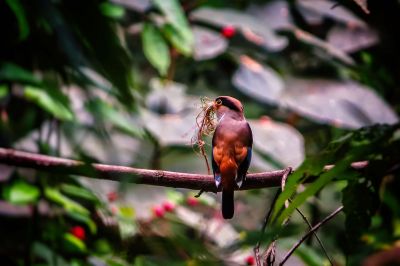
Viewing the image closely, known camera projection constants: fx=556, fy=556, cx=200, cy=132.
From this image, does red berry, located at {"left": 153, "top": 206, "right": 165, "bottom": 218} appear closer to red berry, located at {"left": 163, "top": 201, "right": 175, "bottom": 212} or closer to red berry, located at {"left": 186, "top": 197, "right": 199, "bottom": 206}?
red berry, located at {"left": 163, "top": 201, "right": 175, "bottom": 212}

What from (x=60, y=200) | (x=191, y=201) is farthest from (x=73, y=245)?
(x=191, y=201)

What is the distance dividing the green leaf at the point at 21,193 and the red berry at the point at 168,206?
0.31 m

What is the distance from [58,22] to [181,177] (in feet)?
0.86

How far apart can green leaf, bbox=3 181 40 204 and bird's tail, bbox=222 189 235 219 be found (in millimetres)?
782

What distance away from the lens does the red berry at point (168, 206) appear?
139 centimetres

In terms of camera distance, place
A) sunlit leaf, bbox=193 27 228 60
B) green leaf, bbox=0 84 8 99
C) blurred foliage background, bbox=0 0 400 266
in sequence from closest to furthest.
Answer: blurred foliage background, bbox=0 0 400 266
green leaf, bbox=0 84 8 99
sunlit leaf, bbox=193 27 228 60

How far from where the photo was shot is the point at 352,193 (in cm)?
44

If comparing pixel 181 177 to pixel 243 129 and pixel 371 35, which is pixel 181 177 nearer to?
pixel 243 129

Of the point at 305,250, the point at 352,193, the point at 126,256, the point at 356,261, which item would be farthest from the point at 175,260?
the point at 356,261

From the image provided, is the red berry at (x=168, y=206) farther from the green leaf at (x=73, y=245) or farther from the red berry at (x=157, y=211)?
the green leaf at (x=73, y=245)

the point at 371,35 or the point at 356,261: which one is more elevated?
the point at 371,35

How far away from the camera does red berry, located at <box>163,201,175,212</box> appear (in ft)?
4.55

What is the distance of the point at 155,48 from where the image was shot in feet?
5.08

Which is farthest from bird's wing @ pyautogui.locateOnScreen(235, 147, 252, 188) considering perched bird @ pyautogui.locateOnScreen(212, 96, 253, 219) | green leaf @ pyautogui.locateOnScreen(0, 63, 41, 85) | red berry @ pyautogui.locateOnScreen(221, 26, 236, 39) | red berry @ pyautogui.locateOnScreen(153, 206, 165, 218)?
red berry @ pyautogui.locateOnScreen(221, 26, 236, 39)
